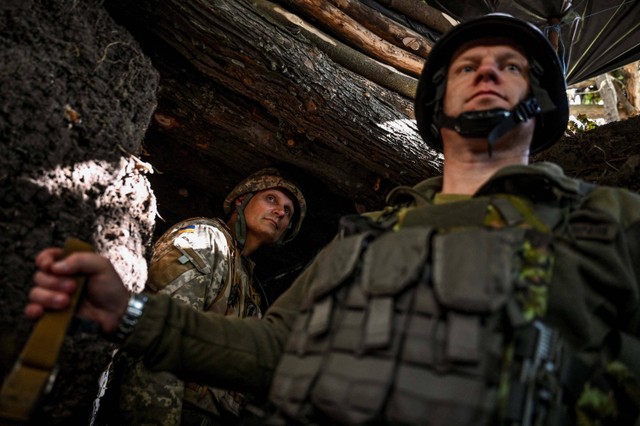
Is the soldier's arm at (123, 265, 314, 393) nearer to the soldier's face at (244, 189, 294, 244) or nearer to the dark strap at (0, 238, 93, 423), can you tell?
the dark strap at (0, 238, 93, 423)

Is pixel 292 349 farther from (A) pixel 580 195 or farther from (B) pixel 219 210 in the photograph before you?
(B) pixel 219 210

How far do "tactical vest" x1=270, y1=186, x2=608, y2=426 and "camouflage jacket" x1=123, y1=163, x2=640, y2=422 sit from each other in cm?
9

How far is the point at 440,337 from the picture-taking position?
1320 millimetres

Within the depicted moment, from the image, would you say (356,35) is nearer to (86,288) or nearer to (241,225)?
(241,225)

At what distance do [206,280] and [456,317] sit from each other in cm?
224

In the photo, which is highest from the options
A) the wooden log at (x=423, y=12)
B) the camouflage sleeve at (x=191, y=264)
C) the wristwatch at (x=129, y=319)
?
the wooden log at (x=423, y=12)

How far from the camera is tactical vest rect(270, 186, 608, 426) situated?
1.24 metres

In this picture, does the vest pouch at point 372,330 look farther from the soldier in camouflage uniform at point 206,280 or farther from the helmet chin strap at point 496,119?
the soldier in camouflage uniform at point 206,280

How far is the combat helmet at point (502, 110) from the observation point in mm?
1989

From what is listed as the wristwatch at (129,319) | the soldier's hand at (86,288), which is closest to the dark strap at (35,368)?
the soldier's hand at (86,288)

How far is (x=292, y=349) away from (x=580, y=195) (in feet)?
4.07

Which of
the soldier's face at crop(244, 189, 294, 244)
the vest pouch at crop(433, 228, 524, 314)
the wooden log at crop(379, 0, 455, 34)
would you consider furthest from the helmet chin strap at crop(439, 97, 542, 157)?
the wooden log at crop(379, 0, 455, 34)

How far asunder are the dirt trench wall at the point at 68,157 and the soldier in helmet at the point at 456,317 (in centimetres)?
61

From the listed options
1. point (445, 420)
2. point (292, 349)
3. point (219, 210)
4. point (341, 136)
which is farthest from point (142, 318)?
point (219, 210)
